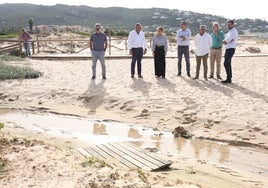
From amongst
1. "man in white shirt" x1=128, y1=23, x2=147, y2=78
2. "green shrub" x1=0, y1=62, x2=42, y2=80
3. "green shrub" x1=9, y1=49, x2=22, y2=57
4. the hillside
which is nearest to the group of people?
"man in white shirt" x1=128, y1=23, x2=147, y2=78

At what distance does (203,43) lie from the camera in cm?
1095

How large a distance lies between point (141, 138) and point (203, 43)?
4923 millimetres

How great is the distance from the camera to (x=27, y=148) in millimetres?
5656

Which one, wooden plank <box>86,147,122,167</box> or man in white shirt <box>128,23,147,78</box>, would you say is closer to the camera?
wooden plank <box>86,147,122,167</box>

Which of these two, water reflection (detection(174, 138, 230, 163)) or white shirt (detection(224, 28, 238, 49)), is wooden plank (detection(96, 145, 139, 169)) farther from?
white shirt (detection(224, 28, 238, 49))

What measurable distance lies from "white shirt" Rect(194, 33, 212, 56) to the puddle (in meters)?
4.29

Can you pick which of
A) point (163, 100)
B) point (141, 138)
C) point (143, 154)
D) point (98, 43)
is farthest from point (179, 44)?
point (143, 154)

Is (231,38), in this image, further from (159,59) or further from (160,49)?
(159,59)

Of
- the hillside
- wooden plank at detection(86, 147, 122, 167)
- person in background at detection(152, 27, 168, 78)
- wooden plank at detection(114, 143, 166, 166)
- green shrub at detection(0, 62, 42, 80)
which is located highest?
the hillside

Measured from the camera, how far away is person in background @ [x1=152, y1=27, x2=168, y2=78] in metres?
11.1

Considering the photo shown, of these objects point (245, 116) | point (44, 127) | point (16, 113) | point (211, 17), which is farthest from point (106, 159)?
point (211, 17)

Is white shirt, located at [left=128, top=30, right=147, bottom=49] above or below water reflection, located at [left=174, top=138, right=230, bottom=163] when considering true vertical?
above

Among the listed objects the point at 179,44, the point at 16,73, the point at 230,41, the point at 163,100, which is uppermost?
the point at 230,41

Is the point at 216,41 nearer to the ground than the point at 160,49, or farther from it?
farther from it
